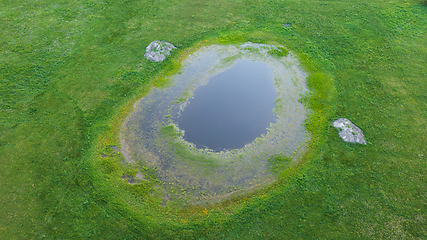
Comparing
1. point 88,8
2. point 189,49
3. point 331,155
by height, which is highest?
point 88,8

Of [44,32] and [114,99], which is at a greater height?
[44,32]

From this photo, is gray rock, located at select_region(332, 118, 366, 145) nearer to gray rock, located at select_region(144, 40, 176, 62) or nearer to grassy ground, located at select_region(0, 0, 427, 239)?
grassy ground, located at select_region(0, 0, 427, 239)

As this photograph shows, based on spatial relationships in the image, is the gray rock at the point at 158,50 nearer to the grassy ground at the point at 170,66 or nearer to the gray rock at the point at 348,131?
the grassy ground at the point at 170,66

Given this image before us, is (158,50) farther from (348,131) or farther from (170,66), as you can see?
(348,131)

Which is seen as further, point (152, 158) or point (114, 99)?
point (114, 99)

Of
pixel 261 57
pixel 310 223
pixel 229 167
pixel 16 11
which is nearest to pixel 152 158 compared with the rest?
pixel 229 167

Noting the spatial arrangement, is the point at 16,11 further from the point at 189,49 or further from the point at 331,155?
the point at 331,155

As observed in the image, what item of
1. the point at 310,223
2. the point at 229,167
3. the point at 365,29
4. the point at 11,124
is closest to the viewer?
the point at 310,223
